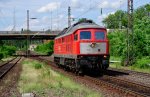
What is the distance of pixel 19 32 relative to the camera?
321 feet

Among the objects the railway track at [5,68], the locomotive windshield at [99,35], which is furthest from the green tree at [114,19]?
the locomotive windshield at [99,35]

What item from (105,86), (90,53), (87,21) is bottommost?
(105,86)

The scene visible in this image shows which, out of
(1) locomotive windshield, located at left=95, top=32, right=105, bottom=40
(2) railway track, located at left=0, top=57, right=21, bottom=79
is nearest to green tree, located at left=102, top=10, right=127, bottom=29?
(2) railway track, located at left=0, top=57, right=21, bottom=79

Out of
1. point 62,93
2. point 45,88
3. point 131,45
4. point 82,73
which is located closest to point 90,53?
point 82,73

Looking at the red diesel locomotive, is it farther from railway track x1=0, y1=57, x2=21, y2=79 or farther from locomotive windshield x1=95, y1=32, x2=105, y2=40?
railway track x1=0, y1=57, x2=21, y2=79

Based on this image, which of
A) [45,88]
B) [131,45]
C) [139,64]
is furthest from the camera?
[131,45]

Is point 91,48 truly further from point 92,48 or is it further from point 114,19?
point 114,19

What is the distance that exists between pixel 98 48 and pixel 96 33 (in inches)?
42.2

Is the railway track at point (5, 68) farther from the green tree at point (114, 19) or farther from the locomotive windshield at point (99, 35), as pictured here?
the green tree at point (114, 19)

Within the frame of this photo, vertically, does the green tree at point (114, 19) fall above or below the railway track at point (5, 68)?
above

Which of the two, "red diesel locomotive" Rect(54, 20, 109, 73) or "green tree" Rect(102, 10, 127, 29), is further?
"green tree" Rect(102, 10, 127, 29)

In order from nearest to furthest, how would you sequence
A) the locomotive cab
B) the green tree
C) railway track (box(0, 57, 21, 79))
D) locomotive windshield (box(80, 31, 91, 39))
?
the locomotive cab, locomotive windshield (box(80, 31, 91, 39)), railway track (box(0, 57, 21, 79)), the green tree

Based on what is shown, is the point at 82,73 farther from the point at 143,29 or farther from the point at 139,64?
the point at 143,29

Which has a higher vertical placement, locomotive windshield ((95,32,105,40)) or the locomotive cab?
locomotive windshield ((95,32,105,40))
